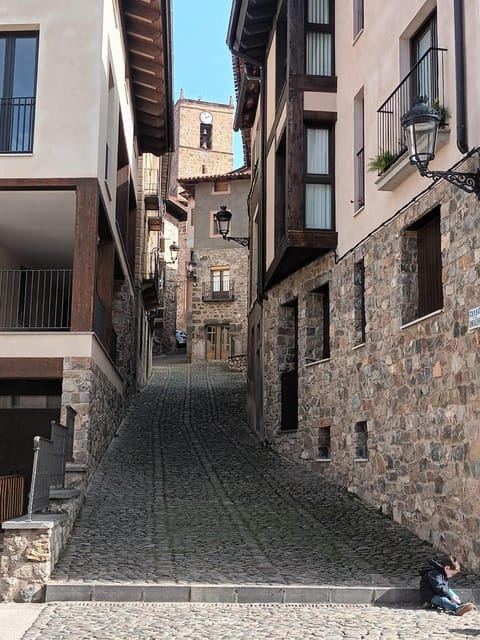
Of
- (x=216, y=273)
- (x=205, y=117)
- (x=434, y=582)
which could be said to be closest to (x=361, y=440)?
(x=434, y=582)

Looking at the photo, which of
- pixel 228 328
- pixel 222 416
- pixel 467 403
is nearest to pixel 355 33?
pixel 467 403

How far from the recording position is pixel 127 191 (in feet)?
63.4

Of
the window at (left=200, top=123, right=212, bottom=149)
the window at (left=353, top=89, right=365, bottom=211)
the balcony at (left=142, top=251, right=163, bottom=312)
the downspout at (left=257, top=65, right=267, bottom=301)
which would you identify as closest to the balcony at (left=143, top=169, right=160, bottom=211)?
the balcony at (left=142, top=251, right=163, bottom=312)

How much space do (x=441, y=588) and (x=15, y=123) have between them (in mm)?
9837

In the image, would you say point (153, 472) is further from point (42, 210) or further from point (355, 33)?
point (355, 33)

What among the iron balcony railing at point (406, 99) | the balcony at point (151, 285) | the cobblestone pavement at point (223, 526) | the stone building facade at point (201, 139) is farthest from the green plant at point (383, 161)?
the stone building facade at point (201, 139)

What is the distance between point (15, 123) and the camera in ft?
44.3

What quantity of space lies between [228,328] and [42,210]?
1007 inches

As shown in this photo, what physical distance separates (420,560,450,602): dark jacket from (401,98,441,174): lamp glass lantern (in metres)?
3.71

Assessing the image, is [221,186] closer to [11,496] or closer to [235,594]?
[11,496]

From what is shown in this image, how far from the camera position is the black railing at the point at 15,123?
13461mm

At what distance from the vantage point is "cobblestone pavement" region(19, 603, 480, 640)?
660 centimetres

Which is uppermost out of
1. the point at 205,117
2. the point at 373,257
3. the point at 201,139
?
the point at 205,117

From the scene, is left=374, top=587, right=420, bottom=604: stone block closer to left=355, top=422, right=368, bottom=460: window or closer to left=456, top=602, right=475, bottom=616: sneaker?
left=456, top=602, right=475, bottom=616: sneaker
